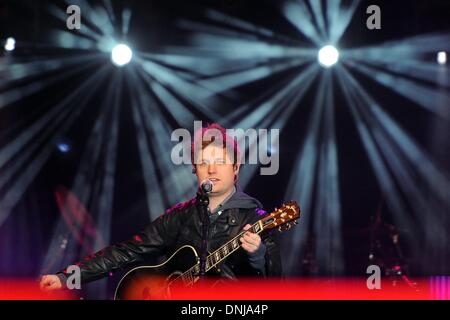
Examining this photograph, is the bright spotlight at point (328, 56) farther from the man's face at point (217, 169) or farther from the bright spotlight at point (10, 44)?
the bright spotlight at point (10, 44)

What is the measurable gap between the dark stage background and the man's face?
11.4 feet

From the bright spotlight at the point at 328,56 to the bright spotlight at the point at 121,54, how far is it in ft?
8.65

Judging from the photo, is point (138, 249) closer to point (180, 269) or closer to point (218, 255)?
point (180, 269)

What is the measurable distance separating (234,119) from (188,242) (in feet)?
13.5

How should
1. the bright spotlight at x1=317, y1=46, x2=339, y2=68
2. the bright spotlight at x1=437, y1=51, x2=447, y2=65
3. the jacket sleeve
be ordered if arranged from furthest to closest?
the bright spotlight at x1=317, y1=46, x2=339, y2=68, the bright spotlight at x1=437, y1=51, x2=447, y2=65, the jacket sleeve

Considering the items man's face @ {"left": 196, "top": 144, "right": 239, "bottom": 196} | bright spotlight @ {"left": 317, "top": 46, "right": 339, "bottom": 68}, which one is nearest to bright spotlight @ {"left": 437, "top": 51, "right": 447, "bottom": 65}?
bright spotlight @ {"left": 317, "top": 46, "right": 339, "bottom": 68}

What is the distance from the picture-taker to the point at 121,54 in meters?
7.62

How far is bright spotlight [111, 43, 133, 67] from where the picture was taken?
7594 millimetres

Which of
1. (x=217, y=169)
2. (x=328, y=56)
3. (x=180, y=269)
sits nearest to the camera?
(x=180, y=269)

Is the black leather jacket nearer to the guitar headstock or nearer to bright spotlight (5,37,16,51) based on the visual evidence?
the guitar headstock

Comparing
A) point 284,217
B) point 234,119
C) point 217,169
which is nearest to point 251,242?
point 284,217

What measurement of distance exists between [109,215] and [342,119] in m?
3.73

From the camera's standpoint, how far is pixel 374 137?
25.9 ft
